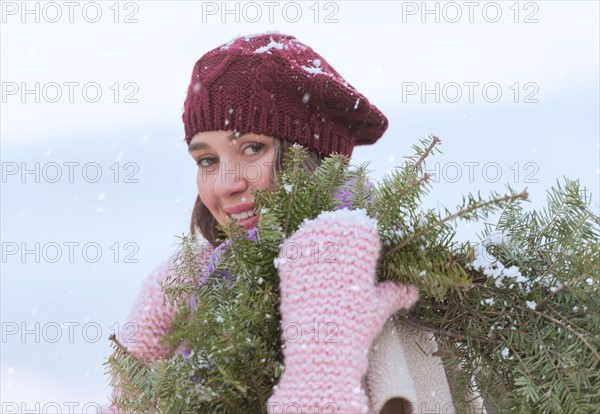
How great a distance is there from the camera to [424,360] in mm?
1033

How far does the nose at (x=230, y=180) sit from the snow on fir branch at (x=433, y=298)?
16.2 inches

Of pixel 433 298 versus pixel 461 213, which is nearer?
pixel 461 213

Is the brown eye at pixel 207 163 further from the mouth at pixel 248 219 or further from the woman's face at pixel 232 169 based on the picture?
the mouth at pixel 248 219

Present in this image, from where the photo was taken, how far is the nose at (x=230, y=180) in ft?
4.75

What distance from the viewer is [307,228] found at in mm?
927

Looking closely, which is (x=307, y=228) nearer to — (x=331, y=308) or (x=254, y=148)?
(x=331, y=308)

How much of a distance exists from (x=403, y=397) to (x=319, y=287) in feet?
0.65

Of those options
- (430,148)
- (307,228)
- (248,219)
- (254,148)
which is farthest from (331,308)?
(254,148)

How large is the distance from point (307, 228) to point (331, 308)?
119mm

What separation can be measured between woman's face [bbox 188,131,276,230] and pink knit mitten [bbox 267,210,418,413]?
0.50 m

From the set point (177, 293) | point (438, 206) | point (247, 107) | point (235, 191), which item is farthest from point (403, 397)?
point (247, 107)

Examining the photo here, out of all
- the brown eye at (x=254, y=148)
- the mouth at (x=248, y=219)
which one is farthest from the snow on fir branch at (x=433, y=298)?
the brown eye at (x=254, y=148)

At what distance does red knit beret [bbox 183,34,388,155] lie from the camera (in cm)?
149

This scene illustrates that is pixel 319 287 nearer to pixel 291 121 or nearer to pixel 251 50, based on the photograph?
pixel 291 121
